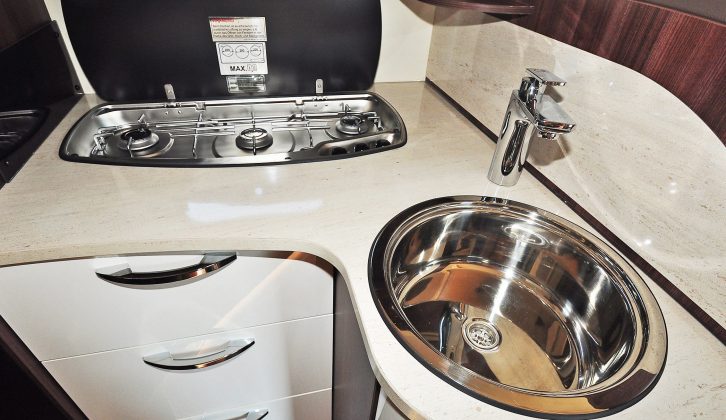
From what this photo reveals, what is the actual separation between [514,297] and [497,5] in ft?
2.09

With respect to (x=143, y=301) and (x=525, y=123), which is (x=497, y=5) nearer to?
(x=525, y=123)

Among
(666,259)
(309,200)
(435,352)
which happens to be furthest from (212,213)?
(666,259)

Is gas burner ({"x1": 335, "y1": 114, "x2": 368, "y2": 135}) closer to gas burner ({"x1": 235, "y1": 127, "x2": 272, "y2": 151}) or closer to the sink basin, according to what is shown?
gas burner ({"x1": 235, "y1": 127, "x2": 272, "y2": 151})

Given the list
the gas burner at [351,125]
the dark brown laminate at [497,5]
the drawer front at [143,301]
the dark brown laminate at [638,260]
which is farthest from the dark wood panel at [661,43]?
the drawer front at [143,301]

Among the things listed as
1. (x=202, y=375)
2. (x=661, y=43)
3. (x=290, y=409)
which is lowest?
(x=290, y=409)

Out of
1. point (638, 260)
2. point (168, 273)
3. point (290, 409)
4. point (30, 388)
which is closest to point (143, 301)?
point (168, 273)

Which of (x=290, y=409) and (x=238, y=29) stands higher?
(x=238, y=29)

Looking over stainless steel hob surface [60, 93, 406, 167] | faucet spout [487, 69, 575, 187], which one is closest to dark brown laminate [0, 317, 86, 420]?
stainless steel hob surface [60, 93, 406, 167]

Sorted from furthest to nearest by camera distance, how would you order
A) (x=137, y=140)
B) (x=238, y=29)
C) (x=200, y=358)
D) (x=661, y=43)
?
(x=238, y=29) → (x=137, y=140) → (x=200, y=358) → (x=661, y=43)

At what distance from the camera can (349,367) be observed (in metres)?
0.79

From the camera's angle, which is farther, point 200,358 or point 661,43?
point 200,358

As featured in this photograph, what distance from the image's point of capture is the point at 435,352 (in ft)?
1.63

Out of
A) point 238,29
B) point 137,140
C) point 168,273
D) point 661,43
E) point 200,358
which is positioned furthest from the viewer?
point 238,29

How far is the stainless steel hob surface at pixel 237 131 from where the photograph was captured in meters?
0.90
